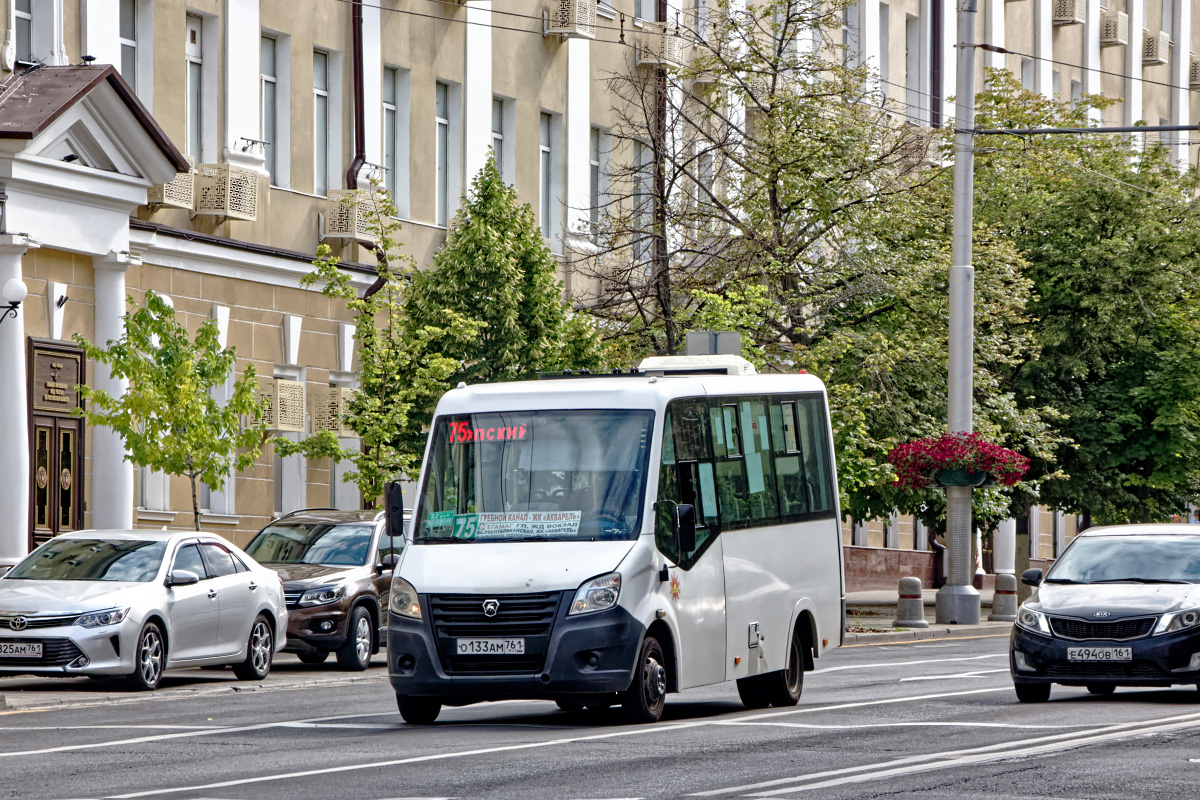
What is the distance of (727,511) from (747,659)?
47.9 inches

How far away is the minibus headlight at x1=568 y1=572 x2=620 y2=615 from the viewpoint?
1545 cm

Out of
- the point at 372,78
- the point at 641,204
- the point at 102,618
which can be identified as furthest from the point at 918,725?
the point at 372,78

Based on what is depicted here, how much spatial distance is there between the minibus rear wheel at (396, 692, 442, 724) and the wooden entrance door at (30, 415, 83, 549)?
12.1 m

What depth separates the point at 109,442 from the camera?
93.1ft

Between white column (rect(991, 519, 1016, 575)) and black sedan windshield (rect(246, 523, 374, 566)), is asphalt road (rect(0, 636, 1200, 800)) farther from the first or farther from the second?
white column (rect(991, 519, 1016, 575))

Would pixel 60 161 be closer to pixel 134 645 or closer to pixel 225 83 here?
pixel 225 83

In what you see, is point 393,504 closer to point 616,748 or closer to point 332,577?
point 616,748

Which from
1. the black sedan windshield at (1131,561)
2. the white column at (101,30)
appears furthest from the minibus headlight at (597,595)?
the white column at (101,30)

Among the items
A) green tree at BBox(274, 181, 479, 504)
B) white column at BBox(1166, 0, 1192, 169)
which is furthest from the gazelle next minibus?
white column at BBox(1166, 0, 1192, 169)

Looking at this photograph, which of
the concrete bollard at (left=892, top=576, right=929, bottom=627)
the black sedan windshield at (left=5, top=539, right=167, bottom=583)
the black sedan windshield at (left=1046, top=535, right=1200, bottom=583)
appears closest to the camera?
the black sedan windshield at (left=1046, top=535, right=1200, bottom=583)

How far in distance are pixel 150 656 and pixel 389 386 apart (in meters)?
8.73

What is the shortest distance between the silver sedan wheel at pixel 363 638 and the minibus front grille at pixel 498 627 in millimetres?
8647

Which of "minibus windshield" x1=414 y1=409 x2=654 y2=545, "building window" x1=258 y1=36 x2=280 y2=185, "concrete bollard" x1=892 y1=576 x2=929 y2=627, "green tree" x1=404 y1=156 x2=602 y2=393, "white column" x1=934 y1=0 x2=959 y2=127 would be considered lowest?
"concrete bollard" x1=892 y1=576 x2=929 y2=627

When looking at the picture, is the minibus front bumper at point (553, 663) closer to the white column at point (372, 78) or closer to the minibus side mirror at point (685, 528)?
the minibus side mirror at point (685, 528)
